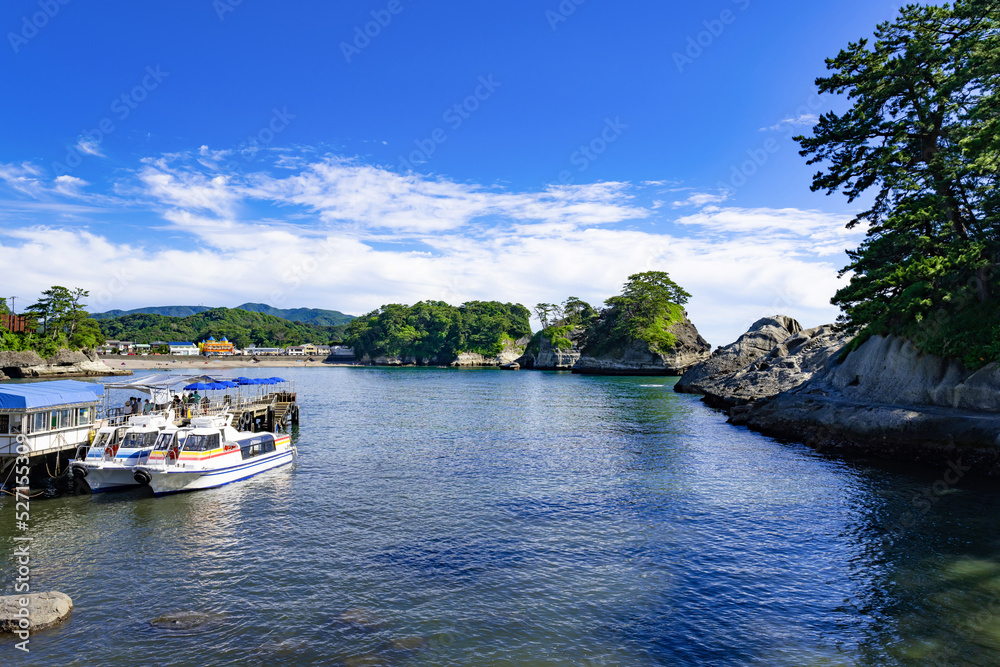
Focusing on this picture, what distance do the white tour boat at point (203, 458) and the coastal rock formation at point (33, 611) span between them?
43.8 ft

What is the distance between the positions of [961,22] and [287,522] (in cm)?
4809

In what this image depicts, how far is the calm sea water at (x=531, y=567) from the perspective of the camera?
13039 millimetres

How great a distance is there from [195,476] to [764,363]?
64.3 metres

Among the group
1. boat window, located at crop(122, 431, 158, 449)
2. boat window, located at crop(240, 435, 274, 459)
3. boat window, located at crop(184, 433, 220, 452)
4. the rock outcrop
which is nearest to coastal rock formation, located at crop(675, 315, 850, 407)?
boat window, located at crop(240, 435, 274, 459)

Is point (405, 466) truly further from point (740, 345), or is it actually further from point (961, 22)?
point (740, 345)

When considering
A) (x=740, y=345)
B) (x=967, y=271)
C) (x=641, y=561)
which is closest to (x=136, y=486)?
(x=641, y=561)

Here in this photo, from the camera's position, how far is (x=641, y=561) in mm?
18219

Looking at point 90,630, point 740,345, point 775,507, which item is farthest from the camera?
point 740,345

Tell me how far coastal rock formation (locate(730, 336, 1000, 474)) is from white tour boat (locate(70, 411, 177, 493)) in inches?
1649

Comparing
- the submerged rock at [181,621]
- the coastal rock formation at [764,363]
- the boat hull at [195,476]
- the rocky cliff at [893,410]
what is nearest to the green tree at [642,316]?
the coastal rock formation at [764,363]

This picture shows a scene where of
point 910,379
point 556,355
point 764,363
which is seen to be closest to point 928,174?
point 910,379

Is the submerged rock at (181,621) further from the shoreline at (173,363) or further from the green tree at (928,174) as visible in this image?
the shoreline at (173,363)

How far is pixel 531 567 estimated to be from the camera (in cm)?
1766

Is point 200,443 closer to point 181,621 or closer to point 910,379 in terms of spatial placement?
point 181,621
